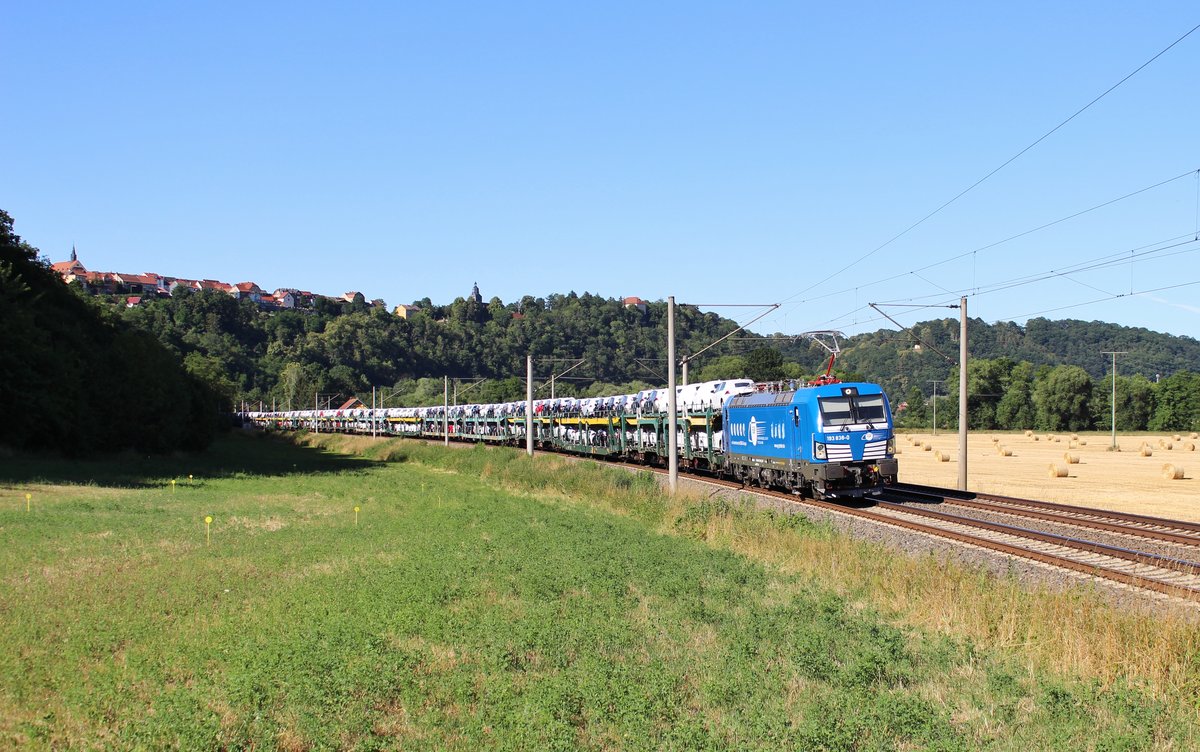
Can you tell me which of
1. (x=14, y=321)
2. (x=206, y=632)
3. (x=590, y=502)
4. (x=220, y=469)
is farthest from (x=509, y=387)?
(x=206, y=632)

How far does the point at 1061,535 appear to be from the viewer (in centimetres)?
2038

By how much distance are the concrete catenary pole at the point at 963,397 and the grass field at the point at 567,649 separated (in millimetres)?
12698

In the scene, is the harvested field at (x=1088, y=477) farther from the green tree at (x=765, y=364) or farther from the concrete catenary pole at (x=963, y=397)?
the green tree at (x=765, y=364)

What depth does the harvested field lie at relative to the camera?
2953 cm

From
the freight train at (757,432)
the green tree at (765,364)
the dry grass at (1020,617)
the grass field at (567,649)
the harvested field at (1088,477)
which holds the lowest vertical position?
the harvested field at (1088,477)

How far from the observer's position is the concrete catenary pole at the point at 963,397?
101ft

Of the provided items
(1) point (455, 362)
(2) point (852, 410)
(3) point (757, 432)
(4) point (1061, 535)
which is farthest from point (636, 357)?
(1) point (455, 362)

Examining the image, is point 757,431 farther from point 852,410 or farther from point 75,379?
point 75,379

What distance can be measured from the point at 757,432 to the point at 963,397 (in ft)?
22.8

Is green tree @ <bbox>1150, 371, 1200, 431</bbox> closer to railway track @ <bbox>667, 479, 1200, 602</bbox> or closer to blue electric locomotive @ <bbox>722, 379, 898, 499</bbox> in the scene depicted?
railway track @ <bbox>667, 479, 1200, 602</bbox>

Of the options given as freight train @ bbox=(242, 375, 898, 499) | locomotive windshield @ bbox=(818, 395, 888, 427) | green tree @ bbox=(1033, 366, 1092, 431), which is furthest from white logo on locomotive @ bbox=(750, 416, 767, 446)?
green tree @ bbox=(1033, 366, 1092, 431)

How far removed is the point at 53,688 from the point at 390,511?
19079mm

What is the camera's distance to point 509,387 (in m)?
121

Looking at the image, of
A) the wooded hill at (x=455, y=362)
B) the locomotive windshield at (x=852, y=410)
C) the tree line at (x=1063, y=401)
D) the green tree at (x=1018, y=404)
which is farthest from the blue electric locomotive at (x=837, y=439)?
the green tree at (x=1018, y=404)
